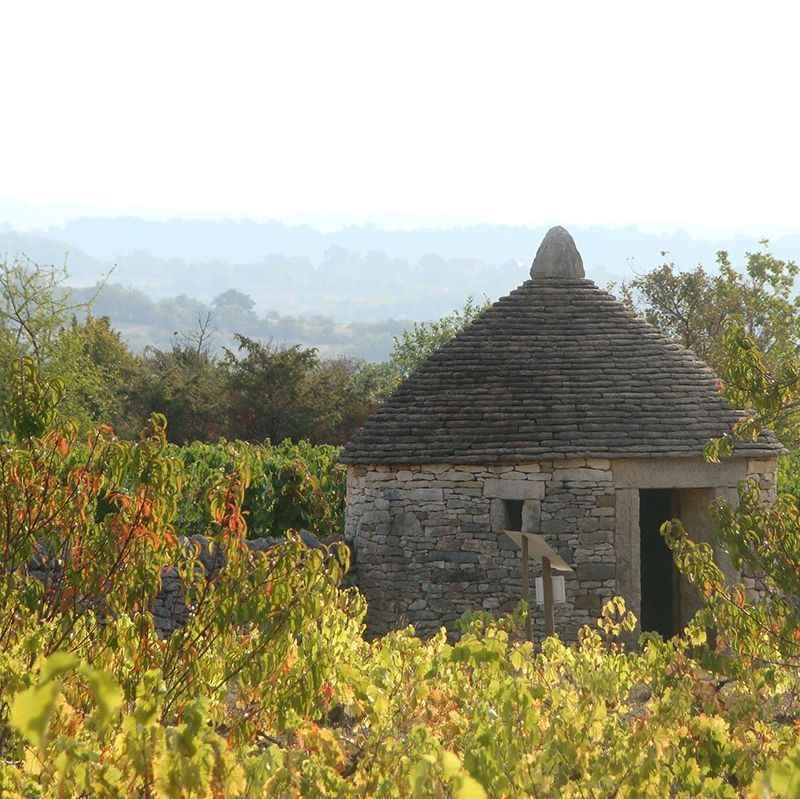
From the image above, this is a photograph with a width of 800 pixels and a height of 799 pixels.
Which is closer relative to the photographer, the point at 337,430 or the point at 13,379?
the point at 13,379

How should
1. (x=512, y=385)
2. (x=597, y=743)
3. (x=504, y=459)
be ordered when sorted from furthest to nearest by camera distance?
(x=512, y=385)
(x=504, y=459)
(x=597, y=743)

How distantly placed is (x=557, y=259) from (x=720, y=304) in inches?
841

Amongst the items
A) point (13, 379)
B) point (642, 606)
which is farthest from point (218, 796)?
point (642, 606)

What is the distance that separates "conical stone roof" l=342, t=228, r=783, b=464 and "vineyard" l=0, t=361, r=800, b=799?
5680mm

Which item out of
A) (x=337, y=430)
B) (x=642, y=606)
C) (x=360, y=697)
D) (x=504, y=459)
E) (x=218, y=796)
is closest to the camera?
(x=218, y=796)

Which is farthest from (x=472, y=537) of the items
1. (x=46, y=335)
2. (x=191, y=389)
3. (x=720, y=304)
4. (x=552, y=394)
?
(x=720, y=304)

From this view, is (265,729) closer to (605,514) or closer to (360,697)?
(360,697)

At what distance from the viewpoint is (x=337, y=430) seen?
1235 inches

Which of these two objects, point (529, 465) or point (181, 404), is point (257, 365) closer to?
point (181, 404)

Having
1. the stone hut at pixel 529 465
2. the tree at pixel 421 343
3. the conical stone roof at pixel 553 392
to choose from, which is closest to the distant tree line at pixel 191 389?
the tree at pixel 421 343

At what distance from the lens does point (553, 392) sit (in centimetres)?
1412

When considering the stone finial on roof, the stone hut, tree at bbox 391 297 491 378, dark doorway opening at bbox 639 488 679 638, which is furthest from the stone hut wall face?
tree at bbox 391 297 491 378

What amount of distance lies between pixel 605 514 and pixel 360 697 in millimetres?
7433

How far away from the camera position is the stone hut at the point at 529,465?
1352 cm
